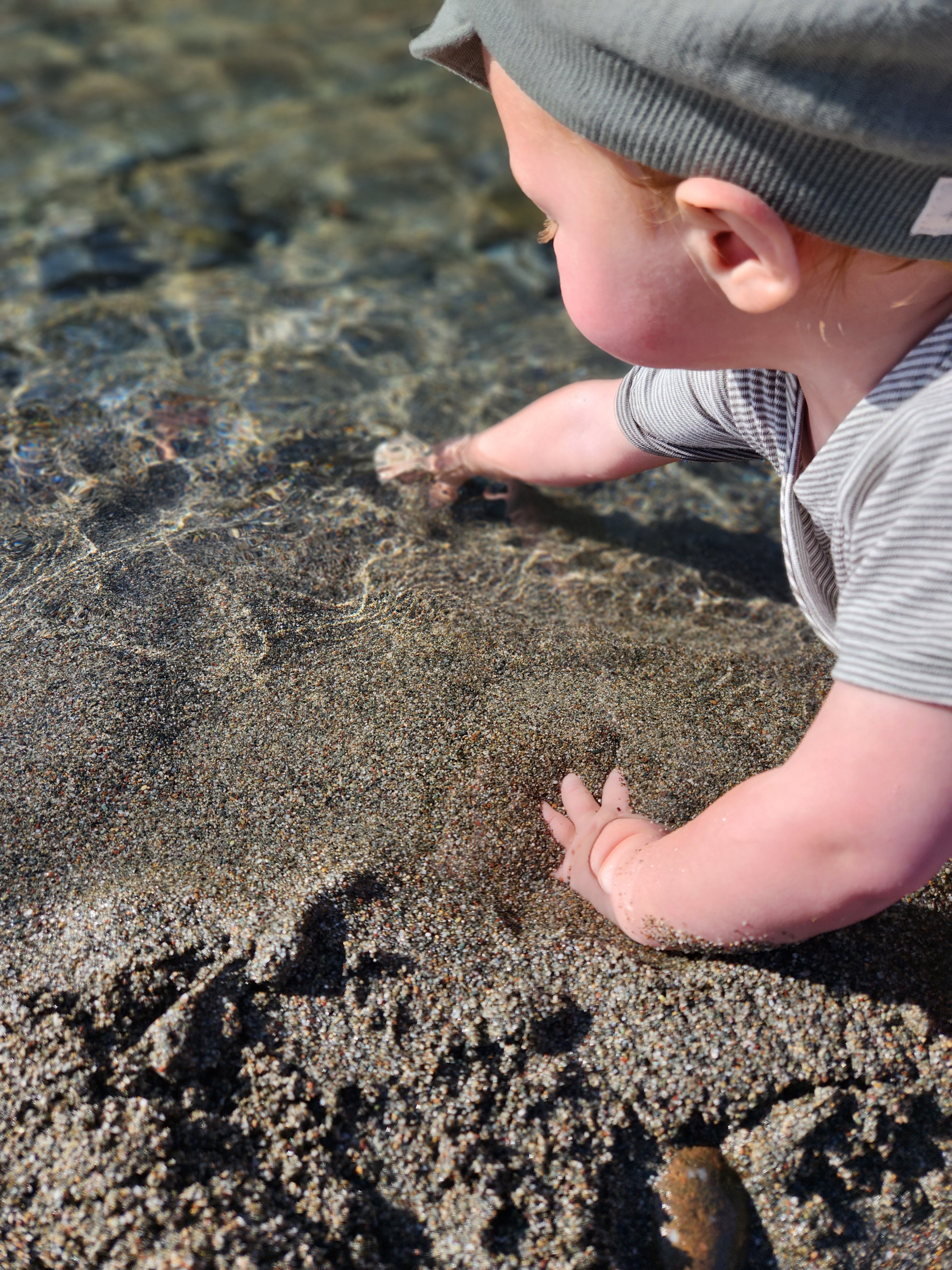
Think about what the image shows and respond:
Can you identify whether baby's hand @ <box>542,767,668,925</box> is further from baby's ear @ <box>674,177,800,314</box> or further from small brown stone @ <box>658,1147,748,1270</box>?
baby's ear @ <box>674,177,800,314</box>

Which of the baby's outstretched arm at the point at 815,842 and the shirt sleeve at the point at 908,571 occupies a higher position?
the shirt sleeve at the point at 908,571

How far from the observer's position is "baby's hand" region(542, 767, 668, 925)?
1.74m

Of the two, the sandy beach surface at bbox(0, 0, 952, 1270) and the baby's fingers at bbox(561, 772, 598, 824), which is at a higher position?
the baby's fingers at bbox(561, 772, 598, 824)

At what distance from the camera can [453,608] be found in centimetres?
232

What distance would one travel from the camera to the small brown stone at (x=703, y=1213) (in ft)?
4.60

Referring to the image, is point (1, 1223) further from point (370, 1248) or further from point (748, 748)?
point (748, 748)

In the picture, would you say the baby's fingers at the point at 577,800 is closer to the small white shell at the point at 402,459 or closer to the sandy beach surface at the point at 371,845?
the sandy beach surface at the point at 371,845

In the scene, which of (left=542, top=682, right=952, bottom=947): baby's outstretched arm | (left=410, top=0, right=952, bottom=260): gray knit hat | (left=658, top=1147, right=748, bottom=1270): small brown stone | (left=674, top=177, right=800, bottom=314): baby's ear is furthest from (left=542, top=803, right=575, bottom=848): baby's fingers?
(left=410, top=0, right=952, bottom=260): gray knit hat

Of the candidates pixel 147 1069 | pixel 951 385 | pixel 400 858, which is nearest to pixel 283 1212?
pixel 147 1069

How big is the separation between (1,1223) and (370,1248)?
0.48m

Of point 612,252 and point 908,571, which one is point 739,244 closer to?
point 612,252

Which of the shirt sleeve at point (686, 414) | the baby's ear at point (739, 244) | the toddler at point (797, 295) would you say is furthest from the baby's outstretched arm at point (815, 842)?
the shirt sleeve at point (686, 414)

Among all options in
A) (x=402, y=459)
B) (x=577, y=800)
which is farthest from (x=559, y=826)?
(x=402, y=459)

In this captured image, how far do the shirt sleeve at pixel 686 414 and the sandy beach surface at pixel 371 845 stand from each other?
375 millimetres
